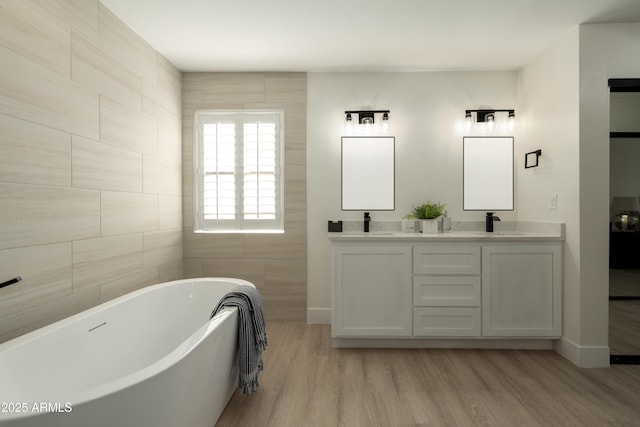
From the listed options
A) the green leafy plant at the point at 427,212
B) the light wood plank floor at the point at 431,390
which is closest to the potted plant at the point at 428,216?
the green leafy plant at the point at 427,212

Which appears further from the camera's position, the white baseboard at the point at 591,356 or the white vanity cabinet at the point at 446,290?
the white vanity cabinet at the point at 446,290

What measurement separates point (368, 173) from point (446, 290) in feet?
4.43

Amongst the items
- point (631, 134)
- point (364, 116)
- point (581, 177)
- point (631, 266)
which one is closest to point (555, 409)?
point (631, 266)

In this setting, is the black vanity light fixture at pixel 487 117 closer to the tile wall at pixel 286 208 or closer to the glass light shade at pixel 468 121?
the glass light shade at pixel 468 121

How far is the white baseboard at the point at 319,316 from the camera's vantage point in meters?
3.54

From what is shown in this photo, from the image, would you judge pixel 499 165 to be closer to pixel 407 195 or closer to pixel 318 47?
pixel 407 195

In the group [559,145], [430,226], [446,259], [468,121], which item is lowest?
[446,259]

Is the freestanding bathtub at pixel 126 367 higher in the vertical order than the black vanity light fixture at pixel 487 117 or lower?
lower

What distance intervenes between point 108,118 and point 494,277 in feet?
10.4

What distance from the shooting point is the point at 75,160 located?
82.5 inches

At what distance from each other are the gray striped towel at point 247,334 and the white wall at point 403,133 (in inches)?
59.0

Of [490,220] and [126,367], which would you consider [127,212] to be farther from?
[490,220]

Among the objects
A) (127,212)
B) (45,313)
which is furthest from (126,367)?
(127,212)

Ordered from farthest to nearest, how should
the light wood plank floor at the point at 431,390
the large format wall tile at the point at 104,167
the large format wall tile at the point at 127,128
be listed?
the large format wall tile at the point at 127,128 < the large format wall tile at the point at 104,167 < the light wood plank floor at the point at 431,390
